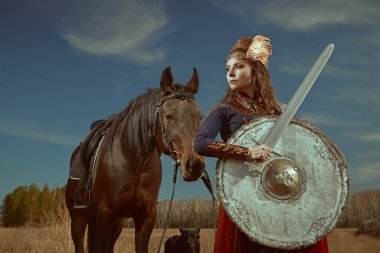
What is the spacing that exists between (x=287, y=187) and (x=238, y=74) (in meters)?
0.89

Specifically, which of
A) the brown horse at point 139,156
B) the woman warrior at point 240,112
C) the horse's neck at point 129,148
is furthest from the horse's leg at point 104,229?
the woman warrior at point 240,112

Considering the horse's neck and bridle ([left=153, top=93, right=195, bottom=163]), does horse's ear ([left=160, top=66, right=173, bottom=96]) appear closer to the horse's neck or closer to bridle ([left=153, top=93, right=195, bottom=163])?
bridle ([left=153, top=93, right=195, bottom=163])

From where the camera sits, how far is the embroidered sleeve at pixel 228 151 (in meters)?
2.85

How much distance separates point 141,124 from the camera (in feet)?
15.5

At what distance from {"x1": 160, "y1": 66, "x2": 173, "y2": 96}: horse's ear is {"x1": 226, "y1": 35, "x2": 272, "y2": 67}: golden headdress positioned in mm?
968

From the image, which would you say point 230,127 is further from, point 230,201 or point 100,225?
point 100,225

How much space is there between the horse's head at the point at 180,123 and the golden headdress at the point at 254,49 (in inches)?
32.3

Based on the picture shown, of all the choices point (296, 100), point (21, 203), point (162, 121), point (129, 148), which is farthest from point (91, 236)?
point (21, 203)

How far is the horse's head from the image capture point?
363 cm

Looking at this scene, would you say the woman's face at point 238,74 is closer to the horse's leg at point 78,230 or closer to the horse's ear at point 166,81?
the horse's ear at point 166,81

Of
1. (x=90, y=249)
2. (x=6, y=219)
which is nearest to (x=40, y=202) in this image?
(x=6, y=219)

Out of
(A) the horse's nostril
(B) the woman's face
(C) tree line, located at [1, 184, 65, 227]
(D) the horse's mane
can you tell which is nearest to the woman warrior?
(B) the woman's face

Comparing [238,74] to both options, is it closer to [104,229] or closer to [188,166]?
[188,166]

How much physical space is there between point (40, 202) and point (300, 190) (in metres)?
23.0
